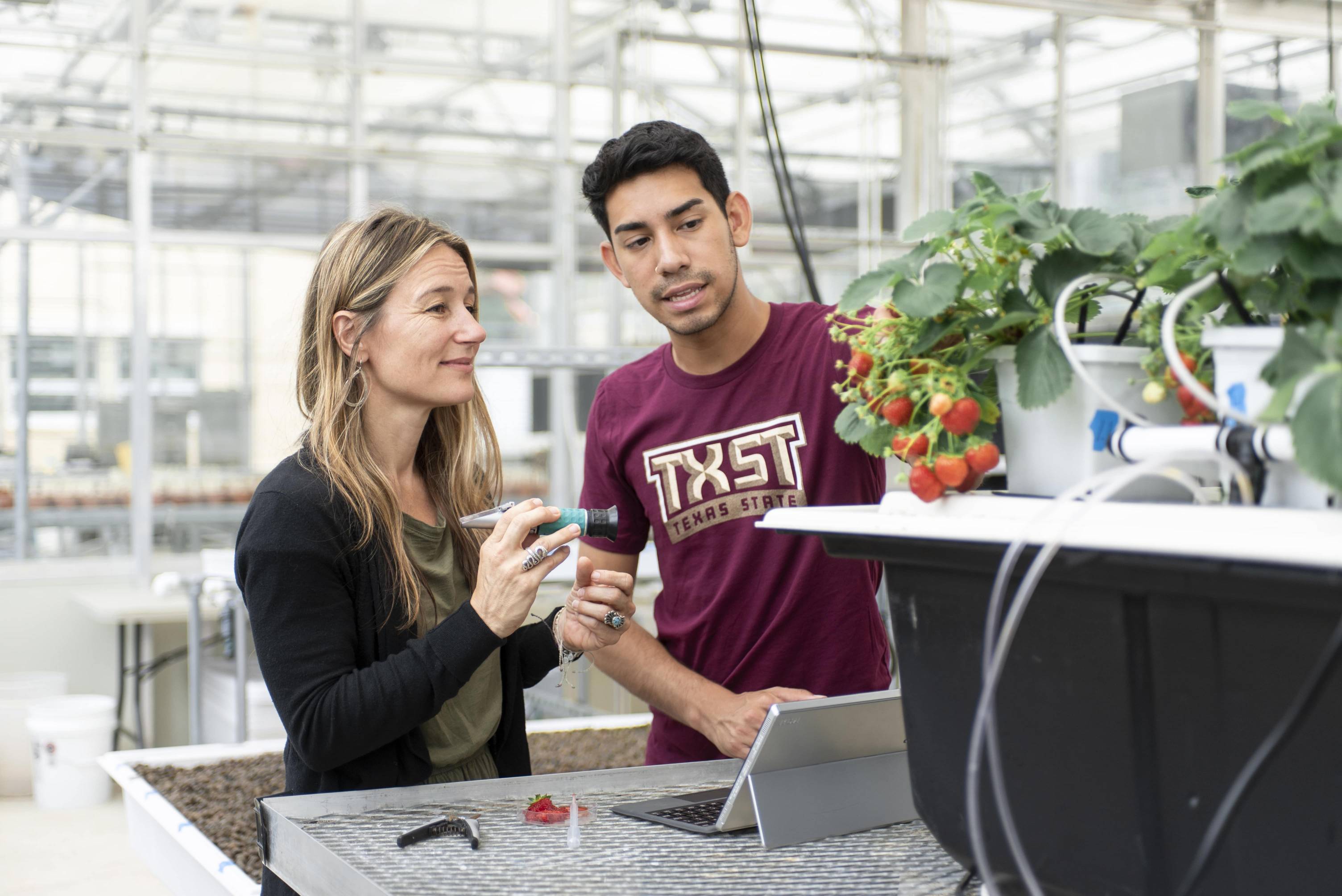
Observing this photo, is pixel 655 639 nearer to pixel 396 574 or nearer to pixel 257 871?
pixel 396 574

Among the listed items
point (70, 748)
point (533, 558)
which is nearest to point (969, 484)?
point (533, 558)

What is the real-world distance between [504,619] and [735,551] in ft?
1.61

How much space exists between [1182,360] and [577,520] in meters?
0.62

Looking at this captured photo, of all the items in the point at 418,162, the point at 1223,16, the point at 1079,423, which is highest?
the point at 1223,16

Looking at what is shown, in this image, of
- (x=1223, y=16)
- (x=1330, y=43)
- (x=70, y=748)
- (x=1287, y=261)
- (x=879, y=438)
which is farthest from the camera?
(x=1223, y=16)

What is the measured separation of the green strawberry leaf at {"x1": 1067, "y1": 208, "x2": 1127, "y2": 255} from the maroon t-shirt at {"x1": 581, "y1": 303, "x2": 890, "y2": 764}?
2.56ft

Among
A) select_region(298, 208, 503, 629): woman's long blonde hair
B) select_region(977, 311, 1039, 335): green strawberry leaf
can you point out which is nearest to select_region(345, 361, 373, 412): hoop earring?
select_region(298, 208, 503, 629): woman's long blonde hair

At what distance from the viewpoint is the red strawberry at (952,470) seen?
76cm

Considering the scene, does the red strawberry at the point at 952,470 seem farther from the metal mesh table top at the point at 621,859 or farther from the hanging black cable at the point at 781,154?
the hanging black cable at the point at 781,154

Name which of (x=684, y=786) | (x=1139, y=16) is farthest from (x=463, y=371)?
(x=1139, y=16)

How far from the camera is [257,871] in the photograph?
2.78m

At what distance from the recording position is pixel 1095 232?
790 mm

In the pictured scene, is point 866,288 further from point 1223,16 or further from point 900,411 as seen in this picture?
point 1223,16

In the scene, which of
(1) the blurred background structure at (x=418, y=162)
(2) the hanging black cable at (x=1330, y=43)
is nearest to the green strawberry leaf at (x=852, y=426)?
(2) the hanging black cable at (x=1330, y=43)
